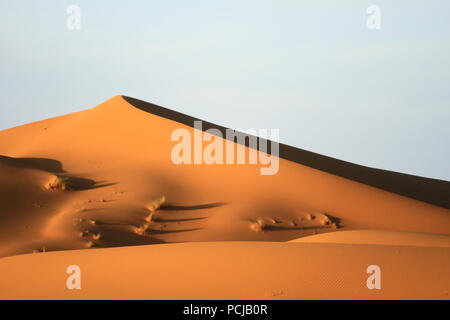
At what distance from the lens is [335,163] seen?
24.9 m

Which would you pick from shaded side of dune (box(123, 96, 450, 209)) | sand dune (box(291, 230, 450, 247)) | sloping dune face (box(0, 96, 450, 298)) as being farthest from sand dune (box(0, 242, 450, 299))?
shaded side of dune (box(123, 96, 450, 209))

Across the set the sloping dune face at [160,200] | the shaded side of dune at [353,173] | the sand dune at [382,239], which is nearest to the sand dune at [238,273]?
the sand dune at [382,239]

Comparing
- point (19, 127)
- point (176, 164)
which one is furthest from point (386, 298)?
point (19, 127)

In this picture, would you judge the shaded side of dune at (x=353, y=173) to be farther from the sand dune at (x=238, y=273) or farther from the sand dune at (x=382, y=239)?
the sand dune at (x=238, y=273)

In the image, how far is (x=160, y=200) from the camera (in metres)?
17.2

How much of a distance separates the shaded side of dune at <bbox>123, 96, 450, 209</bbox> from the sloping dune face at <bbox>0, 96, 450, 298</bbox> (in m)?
1.82

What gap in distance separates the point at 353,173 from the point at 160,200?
897 cm

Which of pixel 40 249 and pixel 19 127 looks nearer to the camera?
pixel 40 249

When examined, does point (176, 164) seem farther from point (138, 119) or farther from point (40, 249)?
point (40, 249)

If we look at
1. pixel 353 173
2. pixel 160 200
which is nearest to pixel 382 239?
pixel 160 200

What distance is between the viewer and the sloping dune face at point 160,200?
1566 centimetres
